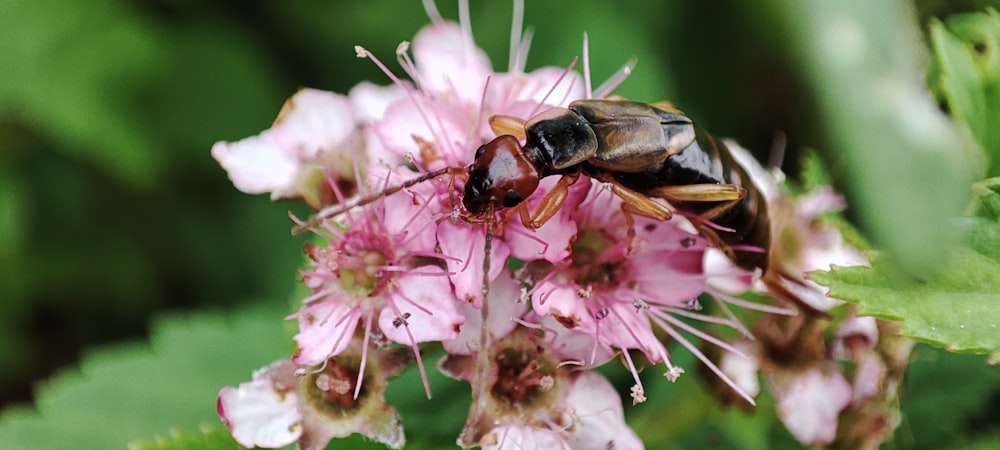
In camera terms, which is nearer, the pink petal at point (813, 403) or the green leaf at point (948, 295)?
the green leaf at point (948, 295)

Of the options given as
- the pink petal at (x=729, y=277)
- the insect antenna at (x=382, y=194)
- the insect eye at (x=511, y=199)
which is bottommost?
the pink petal at (x=729, y=277)

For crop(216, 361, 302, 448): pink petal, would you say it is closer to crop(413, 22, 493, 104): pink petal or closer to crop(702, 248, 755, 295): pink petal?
crop(413, 22, 493, 104): pink petal

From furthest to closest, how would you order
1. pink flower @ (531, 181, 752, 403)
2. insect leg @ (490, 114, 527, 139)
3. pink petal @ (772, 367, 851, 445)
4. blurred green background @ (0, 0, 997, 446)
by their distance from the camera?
1. blurred green background @ (0, 0, 997, 446)
2. pink petal @ (772, 367, 851, 445)
3. insect leg @ (490, 114, 527, 139)
4. pink flower @ (531, 181, 752, 403)

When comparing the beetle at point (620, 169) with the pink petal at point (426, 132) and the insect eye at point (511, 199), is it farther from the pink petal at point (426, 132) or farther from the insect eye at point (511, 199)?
the pink petal at point (426, 132)

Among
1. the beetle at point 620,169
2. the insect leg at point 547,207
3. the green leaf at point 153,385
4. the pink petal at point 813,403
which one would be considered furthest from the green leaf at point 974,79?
the green leaf at point 153,385

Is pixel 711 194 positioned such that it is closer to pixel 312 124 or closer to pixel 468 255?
pixel 468 255

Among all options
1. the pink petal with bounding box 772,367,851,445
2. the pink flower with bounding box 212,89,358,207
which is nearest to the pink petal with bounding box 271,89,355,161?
the pink flower with bounding box 212,89,358,207

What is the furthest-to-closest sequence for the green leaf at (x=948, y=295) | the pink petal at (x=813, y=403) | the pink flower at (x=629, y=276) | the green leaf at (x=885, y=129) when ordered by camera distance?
the pink petal at (x=813, y=403)
the pink flower at (x=629, y=276)
the green leaf at (x=948, y=295)
the green leaf at (x=885, y=129)

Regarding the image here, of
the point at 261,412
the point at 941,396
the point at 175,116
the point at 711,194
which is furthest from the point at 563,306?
the point at 175,116

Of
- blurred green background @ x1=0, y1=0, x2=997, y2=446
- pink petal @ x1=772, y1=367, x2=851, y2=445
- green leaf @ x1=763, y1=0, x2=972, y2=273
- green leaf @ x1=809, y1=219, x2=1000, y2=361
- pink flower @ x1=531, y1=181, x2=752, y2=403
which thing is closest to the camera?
green leaf @ x1=763, y1=0, x2=972, y2=273
